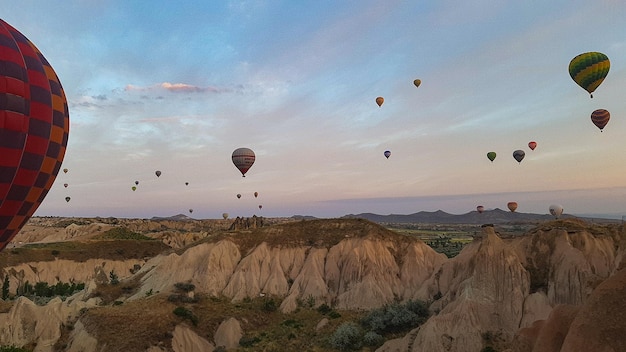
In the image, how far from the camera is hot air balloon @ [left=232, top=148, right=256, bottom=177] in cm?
6662

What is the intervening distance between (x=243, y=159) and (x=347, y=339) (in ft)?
125

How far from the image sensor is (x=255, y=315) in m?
46.4

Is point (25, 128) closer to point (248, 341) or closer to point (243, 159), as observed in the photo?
point (248, 341)

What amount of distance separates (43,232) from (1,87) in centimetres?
13614

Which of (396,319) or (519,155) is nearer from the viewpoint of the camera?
(396,319)

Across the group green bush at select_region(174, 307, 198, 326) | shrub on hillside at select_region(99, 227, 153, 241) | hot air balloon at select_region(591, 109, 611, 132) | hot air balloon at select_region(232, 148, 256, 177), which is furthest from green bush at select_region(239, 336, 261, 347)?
shrub on hillside at select_region(99, 227, 153, 241)

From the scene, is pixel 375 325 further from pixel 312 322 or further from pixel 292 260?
pixel 292 260

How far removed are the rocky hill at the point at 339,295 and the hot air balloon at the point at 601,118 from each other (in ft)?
57.8

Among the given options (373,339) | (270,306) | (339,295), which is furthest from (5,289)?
(373,339)

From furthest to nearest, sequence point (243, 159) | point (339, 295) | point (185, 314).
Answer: point (243, 159), point (339, 295), point (185, 314)

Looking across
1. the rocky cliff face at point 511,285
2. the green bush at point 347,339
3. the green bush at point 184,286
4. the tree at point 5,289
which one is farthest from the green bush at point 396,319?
the tree at point 5,289

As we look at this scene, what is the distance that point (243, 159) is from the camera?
6656cm

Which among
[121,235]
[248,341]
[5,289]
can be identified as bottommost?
[248,341]

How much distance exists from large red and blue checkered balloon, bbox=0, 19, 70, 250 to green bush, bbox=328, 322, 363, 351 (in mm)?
26363
